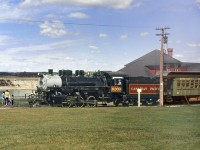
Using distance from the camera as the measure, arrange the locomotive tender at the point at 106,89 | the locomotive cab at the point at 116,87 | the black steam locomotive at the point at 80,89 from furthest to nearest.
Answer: the locomotive cab at the point at 116,87 → the locomotive tender at the point at 106,89 → the black steam locomotive at the point at 80,89

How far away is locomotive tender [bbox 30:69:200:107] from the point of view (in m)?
38.3

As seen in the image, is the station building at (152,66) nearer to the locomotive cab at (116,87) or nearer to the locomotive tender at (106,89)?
the locomotive tender at (106,89)

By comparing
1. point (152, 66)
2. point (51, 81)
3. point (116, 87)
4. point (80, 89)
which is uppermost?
point (152, 66)

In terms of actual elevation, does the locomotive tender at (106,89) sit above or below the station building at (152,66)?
below

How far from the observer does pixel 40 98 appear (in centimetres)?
3919

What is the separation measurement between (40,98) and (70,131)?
1006 inches

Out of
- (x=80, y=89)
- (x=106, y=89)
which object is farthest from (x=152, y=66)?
(x=80, y=89)

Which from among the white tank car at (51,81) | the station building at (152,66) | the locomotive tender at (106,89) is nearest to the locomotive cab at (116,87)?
the locomotive tender at (106,89)

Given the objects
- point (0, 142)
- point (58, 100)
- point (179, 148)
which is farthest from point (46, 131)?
point (58, 100)

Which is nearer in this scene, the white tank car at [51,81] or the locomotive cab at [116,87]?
the white tank car at [51,81]

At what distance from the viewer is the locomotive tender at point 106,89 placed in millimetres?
38312

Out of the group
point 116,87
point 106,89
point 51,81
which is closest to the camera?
point 51,81

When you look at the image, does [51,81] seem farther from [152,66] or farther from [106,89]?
[152,66]

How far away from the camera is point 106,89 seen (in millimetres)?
40000
